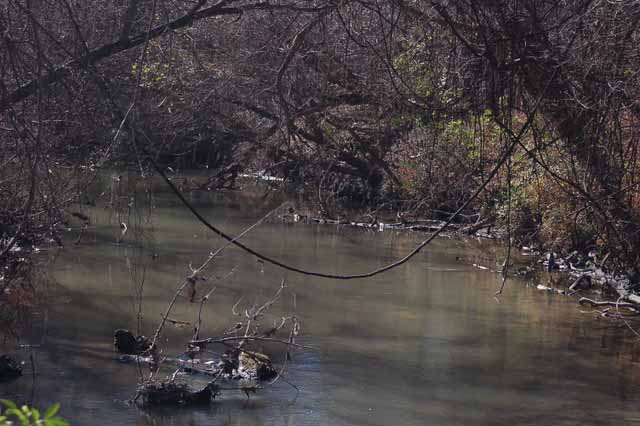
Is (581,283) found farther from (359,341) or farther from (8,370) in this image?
(8,370)

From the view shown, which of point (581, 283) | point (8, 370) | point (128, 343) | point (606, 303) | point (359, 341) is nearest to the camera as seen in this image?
point (8, 370)

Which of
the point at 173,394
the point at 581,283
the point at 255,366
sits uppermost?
the point at 581,283

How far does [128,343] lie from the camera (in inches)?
459

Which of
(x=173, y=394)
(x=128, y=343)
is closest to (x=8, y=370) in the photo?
(x=128, y=343)

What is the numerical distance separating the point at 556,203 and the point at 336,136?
6576mm

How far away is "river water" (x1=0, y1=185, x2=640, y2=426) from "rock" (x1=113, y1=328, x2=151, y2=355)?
0.68 feet

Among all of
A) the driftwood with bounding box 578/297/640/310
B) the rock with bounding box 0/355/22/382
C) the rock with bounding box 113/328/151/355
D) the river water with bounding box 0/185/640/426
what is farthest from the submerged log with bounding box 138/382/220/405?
the driftwood with bounding box 578/297/640/310

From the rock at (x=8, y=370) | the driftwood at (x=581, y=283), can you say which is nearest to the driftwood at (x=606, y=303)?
the driftwood at (x=581, y=283)

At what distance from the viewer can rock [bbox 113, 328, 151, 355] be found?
11.6m

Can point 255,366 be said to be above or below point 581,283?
below

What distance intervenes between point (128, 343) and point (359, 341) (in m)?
2.96

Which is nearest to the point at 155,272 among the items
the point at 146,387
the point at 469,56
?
the point at 146,387

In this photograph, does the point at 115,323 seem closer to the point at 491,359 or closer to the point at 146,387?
the point at 146,387

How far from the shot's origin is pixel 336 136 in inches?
872
